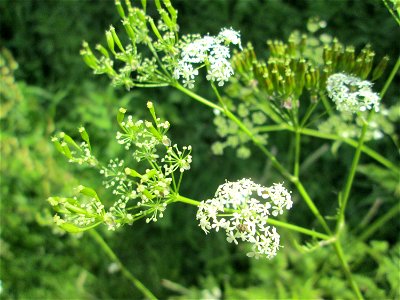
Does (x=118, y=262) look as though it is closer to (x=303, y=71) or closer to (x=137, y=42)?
(x=137, y=42)

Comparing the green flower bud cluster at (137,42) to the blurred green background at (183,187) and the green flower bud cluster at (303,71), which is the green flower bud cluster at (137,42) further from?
the blurred green background at (183,187)

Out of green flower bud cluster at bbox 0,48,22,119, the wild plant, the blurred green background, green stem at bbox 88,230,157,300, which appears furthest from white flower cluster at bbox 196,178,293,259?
green flower bud cluster at bbox 0,48,22,119

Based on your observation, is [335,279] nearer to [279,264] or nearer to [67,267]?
[279,264]

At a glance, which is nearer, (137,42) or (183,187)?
(137,42)

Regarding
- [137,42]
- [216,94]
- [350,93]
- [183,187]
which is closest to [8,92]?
[183,187]

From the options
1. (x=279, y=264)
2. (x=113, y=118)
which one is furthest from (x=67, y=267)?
(x=279, y=264)

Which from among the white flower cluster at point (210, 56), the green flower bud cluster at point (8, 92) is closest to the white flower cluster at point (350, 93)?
the white flower cluster at point (210, 56)
